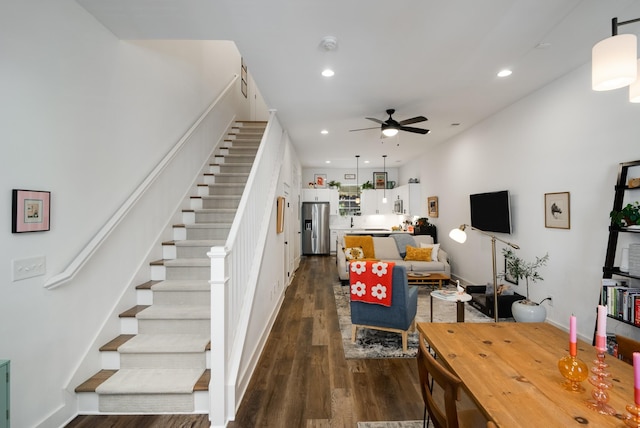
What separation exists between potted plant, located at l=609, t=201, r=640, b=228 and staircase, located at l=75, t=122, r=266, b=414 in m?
3.75

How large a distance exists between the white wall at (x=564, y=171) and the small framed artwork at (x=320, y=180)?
17.5 feet

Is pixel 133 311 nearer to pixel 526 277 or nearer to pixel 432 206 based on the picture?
pixel 526 277

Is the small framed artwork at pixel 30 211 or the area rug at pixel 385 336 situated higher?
the small framed artwork at pixel 30 211

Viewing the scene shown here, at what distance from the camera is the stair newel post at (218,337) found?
6.41 feet

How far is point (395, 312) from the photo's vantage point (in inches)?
122

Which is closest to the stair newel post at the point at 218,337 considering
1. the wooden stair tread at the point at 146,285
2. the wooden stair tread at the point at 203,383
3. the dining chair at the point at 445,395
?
the wooden stair tread at the point at 203,383

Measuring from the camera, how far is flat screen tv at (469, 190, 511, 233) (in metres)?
4.27

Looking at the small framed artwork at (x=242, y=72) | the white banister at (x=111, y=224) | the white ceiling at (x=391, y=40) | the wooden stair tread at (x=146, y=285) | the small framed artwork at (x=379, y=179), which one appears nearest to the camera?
the white banister at (x=111, y=224)

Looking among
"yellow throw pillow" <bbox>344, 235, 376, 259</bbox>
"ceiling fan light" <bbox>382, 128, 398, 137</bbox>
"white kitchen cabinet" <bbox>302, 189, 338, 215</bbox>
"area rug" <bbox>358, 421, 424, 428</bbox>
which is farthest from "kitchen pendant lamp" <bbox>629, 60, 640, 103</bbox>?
"white kitchen cabinet" <bbox>302, 189, 338, 215</bbox>

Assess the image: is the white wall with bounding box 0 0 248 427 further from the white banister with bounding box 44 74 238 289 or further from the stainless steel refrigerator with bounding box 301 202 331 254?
the stainless steel refrigerator with bounding box 301 202 331 254

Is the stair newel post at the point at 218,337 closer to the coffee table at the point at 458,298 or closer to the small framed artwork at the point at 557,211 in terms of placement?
the coffee table at the point at 458,298

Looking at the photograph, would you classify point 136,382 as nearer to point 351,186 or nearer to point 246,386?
point 246,386

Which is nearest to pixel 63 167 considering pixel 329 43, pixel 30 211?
pixel 30 211

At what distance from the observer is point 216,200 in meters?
3.97
